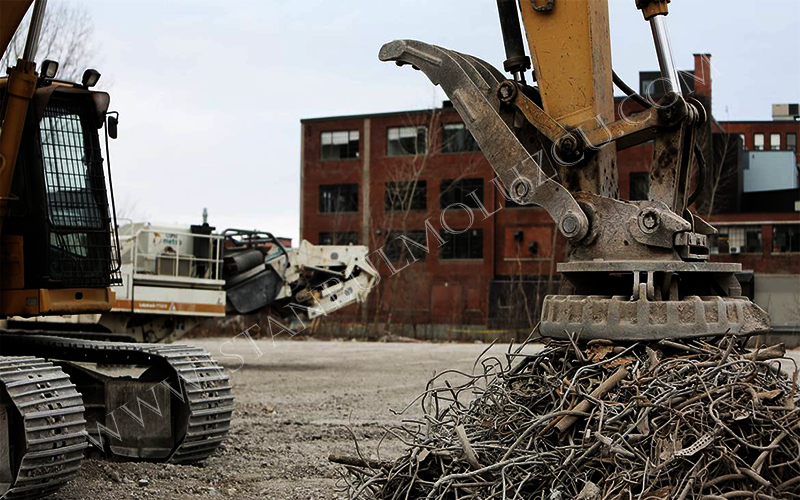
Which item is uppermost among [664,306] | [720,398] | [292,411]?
[664,306]

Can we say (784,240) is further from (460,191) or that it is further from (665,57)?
(665,57)

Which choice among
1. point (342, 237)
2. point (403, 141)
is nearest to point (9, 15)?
point (403, 141)

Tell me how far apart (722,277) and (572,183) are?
858 millimetres

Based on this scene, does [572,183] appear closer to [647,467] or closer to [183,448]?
[647,467]

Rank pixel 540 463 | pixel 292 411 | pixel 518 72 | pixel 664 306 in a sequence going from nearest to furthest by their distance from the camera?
pixel 540 463 → pixel 664 306 → pixel 518 72 → pixel 292 411

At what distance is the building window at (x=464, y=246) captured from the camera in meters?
42.8

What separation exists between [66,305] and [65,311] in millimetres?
47

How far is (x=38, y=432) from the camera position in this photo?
5.71 metres

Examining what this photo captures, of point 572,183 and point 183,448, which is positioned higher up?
point 572,183

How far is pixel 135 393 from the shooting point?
24.2 ft

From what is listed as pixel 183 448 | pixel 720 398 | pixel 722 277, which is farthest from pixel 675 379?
pixel 183 448

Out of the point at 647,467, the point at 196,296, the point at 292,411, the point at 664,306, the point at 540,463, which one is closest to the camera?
the point at 647,467

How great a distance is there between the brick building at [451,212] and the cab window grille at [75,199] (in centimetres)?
2783

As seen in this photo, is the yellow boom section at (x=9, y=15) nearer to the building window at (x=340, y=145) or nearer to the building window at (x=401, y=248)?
the building window at (x=401, y=248)
